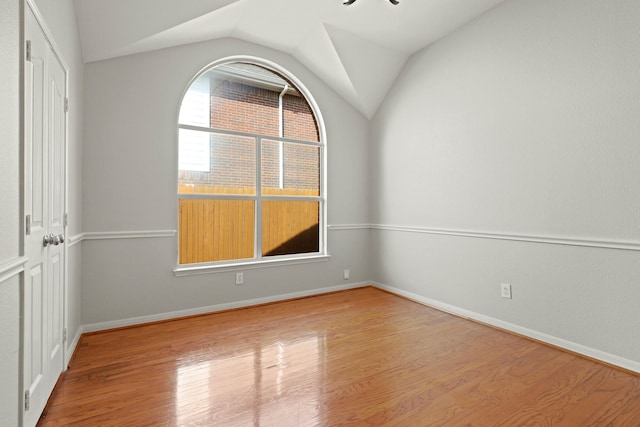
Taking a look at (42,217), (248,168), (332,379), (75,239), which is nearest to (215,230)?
(248,168)

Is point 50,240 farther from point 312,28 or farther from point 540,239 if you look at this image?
point 540,239

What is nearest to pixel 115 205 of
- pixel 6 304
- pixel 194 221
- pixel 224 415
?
pixel 194 221

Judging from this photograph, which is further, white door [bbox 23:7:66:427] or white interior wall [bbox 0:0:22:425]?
white door [bbox 23:7:66:427]

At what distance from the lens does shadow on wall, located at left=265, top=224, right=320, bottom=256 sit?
3994 mm

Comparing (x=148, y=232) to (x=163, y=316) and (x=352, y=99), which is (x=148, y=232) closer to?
(x=163, y=316)

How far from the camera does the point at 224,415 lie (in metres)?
1.72

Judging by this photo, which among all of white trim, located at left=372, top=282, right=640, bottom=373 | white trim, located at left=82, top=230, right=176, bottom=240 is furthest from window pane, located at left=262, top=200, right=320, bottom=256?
white trim, located at left=372, top=282, right=640, bottom=373

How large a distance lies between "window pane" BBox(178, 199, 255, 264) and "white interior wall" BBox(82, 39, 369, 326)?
0.49 ft

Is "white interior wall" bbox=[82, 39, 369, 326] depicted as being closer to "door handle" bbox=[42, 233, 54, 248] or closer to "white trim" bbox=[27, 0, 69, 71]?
"white trim" bbox=[27, 0, 69, 71]

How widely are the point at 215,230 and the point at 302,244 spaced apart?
1.11m

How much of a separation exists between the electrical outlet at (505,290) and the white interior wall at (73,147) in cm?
343

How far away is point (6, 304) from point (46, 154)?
35.4 inches

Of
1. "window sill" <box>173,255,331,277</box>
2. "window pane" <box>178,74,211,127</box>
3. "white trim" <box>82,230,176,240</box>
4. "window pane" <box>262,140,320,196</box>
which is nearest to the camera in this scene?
"white trim" <box>82,230,176,240</box>

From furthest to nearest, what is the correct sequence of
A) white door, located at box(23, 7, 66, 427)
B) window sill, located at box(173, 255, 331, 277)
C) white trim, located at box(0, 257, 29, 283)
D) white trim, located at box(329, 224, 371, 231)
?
1. white trim, located at box(329, 224, 371, 231)
2. window sill, located at box(173, 255, 331, 277)
3. white door, located at box(23, 7, 66, 427)
4. white trim, located at box(0, 257, 29, 283)
